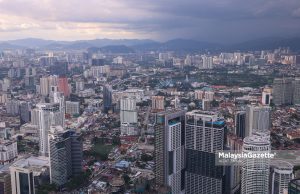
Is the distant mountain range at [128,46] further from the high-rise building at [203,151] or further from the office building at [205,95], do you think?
the high-rise building at [203,151]

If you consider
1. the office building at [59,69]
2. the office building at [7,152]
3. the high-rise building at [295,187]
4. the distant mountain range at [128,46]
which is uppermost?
the distant mountain range at [128,46]

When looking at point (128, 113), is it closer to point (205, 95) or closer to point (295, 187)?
point (205, 95)

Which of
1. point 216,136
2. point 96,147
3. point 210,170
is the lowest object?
point 96,147

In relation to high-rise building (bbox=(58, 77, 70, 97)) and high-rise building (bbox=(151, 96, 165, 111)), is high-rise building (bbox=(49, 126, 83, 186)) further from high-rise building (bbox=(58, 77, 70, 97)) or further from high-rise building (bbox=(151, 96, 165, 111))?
high-rise building (bbox=(58, 77, 70, 97))

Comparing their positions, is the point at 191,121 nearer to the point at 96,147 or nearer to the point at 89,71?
the point at 96,147

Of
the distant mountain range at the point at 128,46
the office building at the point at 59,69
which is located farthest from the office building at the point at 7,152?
the distant mountain range at the point at 128,46

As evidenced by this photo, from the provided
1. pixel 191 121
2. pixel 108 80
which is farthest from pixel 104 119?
pixel 108 80
